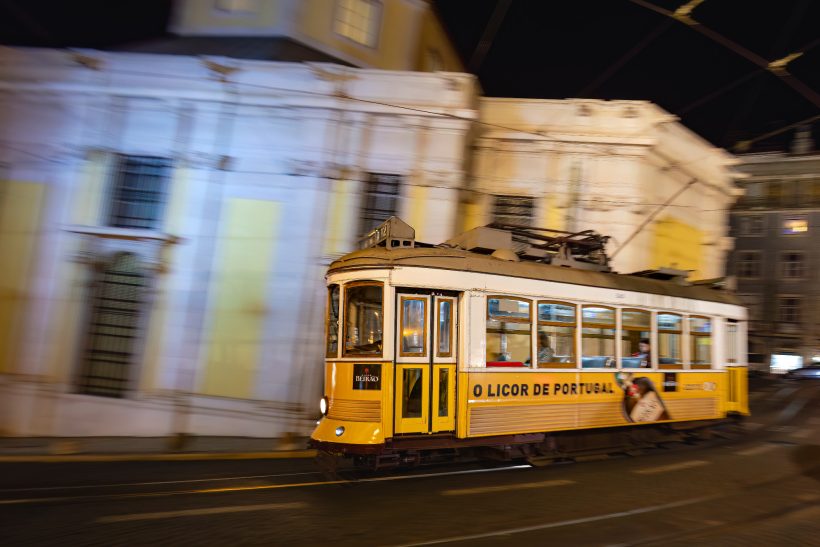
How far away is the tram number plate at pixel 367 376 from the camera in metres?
7.23

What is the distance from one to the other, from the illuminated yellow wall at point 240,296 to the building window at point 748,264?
32645mm

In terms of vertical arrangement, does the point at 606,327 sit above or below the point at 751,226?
below

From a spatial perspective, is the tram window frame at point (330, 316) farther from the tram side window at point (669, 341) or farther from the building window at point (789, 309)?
the building window at point (789, 309)

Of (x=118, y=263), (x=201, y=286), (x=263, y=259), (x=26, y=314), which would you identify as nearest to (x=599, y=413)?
(x=263, y=259)

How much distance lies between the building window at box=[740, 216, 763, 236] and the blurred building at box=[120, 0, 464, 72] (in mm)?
27756

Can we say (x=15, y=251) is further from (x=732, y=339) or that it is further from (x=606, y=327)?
(x=732, y=339)

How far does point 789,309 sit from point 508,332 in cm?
3332

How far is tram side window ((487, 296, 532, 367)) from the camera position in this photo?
8031 mm

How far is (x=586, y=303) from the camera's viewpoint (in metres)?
8.97

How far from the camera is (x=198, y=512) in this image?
586 cm

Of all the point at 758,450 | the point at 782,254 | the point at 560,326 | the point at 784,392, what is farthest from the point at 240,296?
the point at 782,254

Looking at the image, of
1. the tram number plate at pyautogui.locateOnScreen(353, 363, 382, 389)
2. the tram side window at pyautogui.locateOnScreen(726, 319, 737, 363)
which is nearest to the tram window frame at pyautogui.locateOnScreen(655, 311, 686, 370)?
the tram side window at pyautogui.locateOnScreen(726, 319, 737, 363)

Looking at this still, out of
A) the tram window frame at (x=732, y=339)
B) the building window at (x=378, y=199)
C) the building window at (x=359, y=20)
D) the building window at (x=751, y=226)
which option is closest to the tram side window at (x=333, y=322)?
the building window at (x=378, y=199)

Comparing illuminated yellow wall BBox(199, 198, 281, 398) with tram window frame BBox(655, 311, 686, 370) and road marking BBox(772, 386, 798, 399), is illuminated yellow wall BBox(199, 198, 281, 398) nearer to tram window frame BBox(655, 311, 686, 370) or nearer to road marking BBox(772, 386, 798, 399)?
tram window frame BBox(655, 311, 686, 370)
